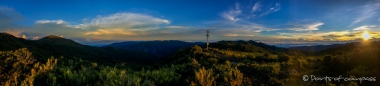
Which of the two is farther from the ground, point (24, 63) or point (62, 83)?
point (24, 63)

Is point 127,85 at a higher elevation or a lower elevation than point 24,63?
lower

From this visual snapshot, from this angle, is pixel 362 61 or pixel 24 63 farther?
pixel 362 61

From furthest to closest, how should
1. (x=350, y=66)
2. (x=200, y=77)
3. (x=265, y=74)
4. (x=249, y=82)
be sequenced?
(x=350, y=66)
(x=265, y=74)
(x=249, y=82)
(x=200, y=77)

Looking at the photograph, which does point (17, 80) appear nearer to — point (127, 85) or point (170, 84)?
point (127, 85)

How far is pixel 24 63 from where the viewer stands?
912 centimetres

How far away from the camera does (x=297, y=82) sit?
8.66 metres

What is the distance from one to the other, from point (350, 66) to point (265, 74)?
17.3 ft

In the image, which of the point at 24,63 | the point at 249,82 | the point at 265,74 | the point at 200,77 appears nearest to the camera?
the point at 200,77

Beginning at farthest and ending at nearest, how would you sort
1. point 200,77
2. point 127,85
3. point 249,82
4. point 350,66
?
point 350,66 < point 249,82 < point 200,77 < point 127,85

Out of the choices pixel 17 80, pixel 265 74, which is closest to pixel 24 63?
pixel 17 80

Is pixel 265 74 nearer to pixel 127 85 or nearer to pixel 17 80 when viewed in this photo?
pixel 127 85

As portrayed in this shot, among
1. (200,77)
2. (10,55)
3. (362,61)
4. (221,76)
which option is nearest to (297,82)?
(221,76)

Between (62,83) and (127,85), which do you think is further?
(62,83)

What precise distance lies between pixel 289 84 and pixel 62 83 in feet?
30.8
